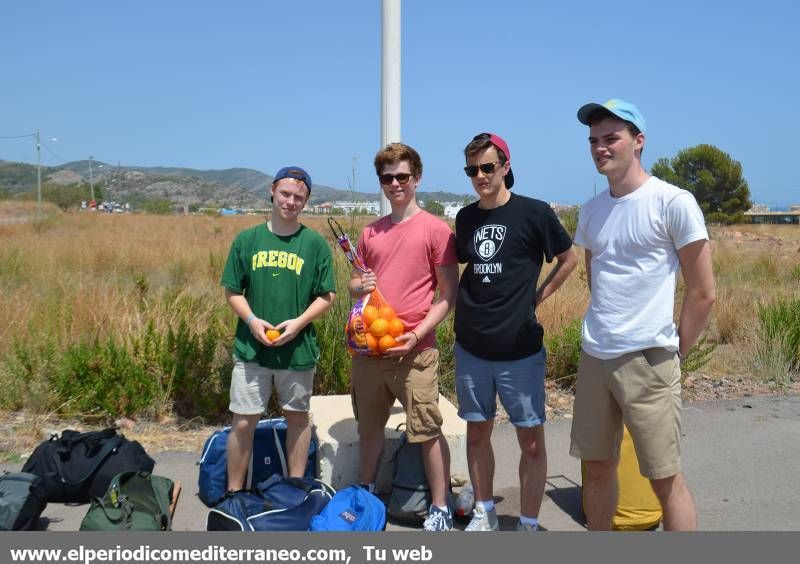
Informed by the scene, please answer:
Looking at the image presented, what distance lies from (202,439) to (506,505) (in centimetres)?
246

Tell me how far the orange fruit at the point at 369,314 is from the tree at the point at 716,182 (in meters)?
49.5

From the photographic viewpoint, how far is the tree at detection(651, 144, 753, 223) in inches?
1965

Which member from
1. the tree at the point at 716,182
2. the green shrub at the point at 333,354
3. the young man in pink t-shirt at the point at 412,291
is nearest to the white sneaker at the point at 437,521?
the young man in pink t-shirt at the point at 412,291

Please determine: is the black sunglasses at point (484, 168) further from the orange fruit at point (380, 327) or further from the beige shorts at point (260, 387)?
the beige shorts at point (260, 387)

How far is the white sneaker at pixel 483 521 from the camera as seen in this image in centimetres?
377

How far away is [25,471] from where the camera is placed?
13.9 ft

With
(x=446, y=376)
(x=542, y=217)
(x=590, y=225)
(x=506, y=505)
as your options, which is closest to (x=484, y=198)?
(x=542, y=217)

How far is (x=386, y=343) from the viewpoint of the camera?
3740mm

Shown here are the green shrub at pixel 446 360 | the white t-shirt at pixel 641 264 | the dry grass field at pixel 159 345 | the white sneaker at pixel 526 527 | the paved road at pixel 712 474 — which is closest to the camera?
the white t-shirt at pixel 641 264

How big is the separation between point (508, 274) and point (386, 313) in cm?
70

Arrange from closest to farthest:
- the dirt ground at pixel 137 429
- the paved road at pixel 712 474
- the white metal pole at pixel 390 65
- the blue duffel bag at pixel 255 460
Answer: the paved road at pixel 712 474
the blue duffel bag at pixel 255 460
the dirt ground at pixel 137 429
the white metal pole at pixel 390 65

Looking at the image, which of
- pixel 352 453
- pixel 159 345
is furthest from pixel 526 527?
pixel 159 345

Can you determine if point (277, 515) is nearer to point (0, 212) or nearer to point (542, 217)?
point (542, 217)

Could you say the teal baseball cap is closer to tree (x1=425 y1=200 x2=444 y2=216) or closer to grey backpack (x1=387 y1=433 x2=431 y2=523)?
grey backpack (x1=387 y1=433 x2=431 y2=523)
